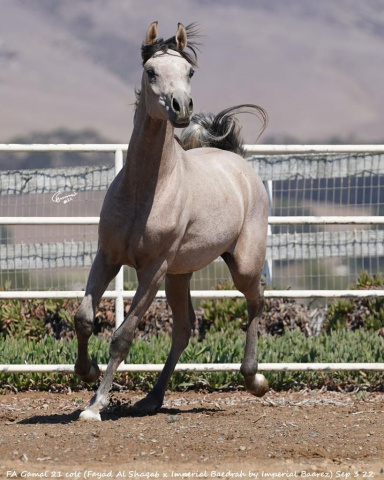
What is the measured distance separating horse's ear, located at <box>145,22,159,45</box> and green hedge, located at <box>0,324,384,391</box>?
9.41 ft

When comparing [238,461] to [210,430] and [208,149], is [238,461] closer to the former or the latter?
[210,430]

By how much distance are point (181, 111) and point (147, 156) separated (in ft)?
2.22

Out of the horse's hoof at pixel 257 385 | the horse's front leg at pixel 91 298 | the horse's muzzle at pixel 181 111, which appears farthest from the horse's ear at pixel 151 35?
the horse's hoof at pixel 257 385

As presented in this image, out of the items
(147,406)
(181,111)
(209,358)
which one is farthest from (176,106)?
(209,358)

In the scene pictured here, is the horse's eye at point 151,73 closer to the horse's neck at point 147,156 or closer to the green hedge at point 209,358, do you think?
the horse's neck at point 147,156

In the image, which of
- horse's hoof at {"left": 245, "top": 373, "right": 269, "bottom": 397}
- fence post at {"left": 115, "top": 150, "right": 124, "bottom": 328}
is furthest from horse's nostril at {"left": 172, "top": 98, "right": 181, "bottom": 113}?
horse's hoof at {"left": 245, "top": 373, "right": 269, "bottom": 397}

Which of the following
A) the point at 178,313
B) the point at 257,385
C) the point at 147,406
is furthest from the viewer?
the point at 257,385

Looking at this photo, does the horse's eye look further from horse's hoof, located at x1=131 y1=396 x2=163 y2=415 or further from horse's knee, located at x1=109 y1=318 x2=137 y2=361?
horse's hoof, located at x1=131 y1=396 x2=163 y2=415

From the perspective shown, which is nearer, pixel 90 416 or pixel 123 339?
pixel 90 416

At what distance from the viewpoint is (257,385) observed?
6.39 m

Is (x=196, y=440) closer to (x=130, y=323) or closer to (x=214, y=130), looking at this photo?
(x=130, y=323)

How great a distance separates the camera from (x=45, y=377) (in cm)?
702

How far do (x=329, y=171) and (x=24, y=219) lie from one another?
5345 mm

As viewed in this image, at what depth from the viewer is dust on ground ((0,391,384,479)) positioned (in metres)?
3.89
